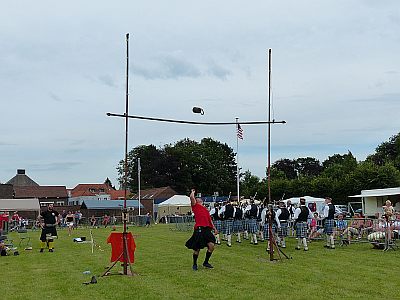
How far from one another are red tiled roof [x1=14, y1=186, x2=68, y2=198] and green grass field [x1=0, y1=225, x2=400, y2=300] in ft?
237

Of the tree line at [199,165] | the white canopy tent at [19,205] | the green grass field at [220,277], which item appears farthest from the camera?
the tree line at [199,165]

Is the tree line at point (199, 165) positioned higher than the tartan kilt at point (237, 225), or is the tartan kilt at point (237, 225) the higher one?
the tree line at point (199, 165)

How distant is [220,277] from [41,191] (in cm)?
8092

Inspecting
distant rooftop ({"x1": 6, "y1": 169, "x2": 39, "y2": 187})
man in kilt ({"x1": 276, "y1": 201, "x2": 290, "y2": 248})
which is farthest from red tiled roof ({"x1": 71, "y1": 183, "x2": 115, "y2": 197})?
man in kilt ({"x1": 276, "y1": 201, "x2": 290, "y2": 248})

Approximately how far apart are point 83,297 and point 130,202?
56340 mm

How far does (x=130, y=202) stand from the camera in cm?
6638

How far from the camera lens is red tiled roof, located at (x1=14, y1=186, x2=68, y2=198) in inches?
3487

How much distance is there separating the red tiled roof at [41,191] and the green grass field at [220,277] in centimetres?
7212

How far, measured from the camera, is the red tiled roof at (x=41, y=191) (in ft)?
291

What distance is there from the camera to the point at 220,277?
41.5 ft

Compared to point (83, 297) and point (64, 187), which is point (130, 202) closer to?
point (64, 187)

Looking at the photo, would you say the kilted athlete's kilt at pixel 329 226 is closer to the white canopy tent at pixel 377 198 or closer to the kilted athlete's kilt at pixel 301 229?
the kilted athlete's kilt at pixel 301 229

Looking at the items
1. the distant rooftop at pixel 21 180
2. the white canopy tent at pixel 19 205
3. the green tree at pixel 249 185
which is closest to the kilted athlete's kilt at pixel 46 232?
the white canopy tent at pixel 19 205

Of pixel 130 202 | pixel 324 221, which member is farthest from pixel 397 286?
pixel 130 202
